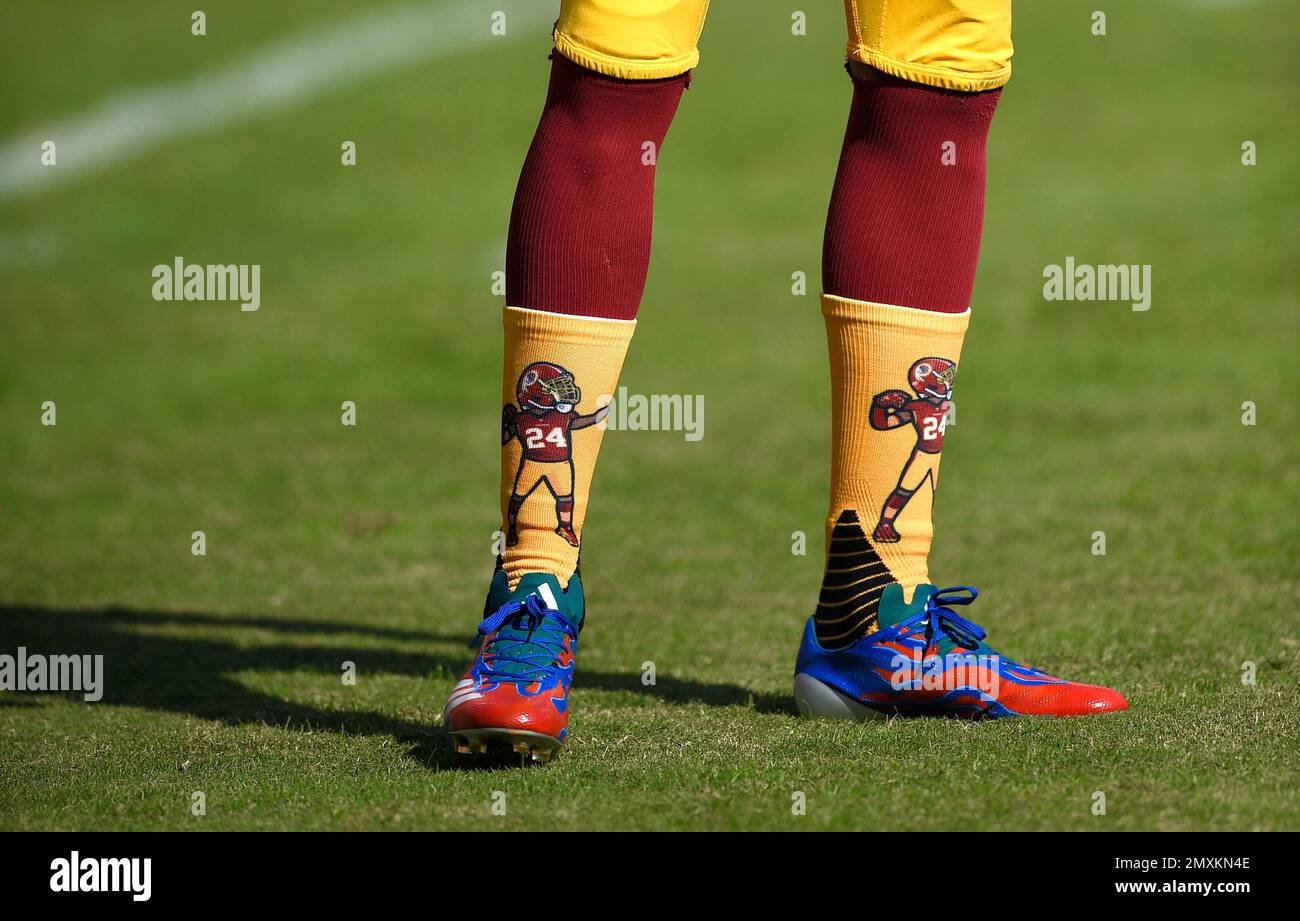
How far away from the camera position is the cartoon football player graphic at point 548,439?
98.5 inches

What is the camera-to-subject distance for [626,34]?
2418 millimetres

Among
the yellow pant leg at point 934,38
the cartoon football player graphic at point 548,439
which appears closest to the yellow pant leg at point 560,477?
the cartoon football player graphic at point 548,439

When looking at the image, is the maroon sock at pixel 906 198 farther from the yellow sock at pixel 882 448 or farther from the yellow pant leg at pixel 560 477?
the yellow pant leg at pixel 560 477

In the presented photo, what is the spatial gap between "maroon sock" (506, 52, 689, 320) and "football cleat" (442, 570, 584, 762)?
1.46 feet

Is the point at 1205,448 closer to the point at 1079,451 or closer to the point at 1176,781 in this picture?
the point at 1079,451

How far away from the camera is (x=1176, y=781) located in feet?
7.04

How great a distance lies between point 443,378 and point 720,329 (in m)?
1.53

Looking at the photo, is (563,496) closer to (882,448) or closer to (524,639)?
(524,639)

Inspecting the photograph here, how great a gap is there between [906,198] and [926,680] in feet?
2.57

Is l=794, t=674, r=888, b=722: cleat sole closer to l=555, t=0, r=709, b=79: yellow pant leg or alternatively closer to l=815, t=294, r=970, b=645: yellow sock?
l=815, t=294, r=970, b=645: yellow sock

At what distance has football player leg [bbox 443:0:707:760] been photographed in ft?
7.98

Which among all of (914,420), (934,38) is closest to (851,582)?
(914,420)
